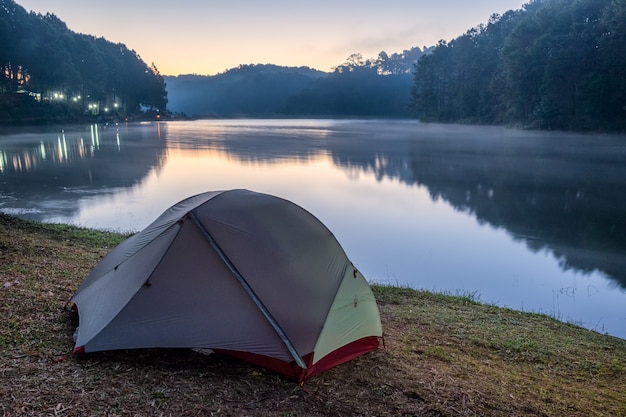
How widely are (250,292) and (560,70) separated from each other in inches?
1953

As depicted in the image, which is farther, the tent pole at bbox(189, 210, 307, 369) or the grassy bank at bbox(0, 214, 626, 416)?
the tent pole at bbox(189, 210, 307, 369)

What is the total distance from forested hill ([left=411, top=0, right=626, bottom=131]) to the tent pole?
44.9 metres

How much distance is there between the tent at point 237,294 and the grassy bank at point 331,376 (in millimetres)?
154

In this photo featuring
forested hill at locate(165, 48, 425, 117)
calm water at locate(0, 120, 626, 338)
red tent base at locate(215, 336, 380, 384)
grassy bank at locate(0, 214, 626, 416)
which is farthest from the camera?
forested hill at locate(165, 48, 425, 117)

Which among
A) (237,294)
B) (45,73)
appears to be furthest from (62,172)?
(45,73)

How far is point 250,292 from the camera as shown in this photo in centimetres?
381

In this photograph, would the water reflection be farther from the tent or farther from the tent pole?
the tent pole

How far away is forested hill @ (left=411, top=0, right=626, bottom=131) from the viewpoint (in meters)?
40.9

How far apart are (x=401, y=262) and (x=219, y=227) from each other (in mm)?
5577

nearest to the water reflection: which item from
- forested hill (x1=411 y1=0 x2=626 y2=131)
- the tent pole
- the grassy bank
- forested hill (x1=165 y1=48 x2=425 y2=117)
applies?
the grassy bank

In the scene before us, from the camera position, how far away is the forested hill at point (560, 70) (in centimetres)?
4091

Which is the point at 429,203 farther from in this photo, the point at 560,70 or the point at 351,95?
the point at 351,95

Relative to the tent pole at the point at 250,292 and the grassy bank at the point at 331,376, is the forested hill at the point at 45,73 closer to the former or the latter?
the grassy bank at the point at 331,376

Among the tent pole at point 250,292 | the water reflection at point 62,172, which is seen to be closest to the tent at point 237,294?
the tent pole at point 250,292
